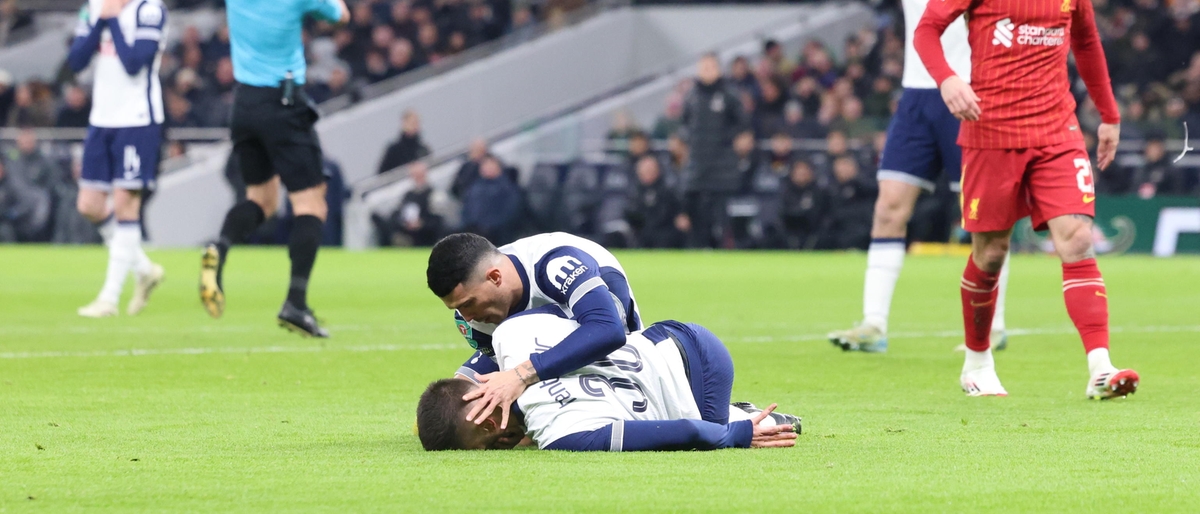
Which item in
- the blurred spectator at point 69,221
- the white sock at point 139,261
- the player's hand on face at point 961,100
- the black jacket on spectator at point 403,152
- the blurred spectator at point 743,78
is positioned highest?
the player's hand on face at point 961,100

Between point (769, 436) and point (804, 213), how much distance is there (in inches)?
648

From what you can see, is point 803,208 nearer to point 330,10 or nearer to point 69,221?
point 69,221

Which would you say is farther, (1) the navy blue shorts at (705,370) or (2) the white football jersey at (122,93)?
(2) the white football jersey at (122,93)

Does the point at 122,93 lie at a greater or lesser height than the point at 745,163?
greater

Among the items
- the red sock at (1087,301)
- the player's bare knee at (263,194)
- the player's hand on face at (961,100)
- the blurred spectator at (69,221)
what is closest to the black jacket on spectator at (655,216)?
the blurred spectator at (69,221)

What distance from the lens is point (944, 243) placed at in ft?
67.4

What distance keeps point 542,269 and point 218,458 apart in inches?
42.6

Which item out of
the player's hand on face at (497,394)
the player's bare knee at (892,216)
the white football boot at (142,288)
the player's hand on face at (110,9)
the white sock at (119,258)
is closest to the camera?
the player's hand on face at (497,394)

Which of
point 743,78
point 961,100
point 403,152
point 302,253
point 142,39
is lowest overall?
point 403,152

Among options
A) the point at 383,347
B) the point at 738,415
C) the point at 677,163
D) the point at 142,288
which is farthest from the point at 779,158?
the point at 738,415

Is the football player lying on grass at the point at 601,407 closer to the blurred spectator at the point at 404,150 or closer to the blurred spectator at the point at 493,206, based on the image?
the blurred spectator at the point at 493,206

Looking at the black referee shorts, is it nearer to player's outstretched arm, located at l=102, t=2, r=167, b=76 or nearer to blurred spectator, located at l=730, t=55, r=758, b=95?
player's outstretched arm, located at l=102, t=2, r=167, b=76

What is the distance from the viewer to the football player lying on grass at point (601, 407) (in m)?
4.78

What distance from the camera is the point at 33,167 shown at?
24016 millimetres
